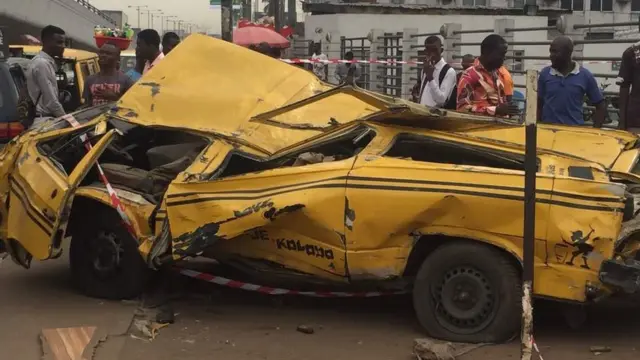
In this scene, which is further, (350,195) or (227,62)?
(227,62)

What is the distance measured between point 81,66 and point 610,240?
10367 mm

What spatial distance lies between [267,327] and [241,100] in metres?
1.73

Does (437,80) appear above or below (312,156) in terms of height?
above

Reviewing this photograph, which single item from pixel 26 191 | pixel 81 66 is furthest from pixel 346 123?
pixel 81 66

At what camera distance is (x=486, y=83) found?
23.4 ft

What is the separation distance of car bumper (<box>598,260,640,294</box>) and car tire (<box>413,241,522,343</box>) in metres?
0.51

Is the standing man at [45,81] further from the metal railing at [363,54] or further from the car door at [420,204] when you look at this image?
the metal railing at [363,54]

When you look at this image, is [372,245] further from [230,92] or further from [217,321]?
[230,92]

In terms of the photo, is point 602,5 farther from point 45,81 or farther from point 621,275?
point 621,275

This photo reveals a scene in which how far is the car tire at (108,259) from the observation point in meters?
6.46

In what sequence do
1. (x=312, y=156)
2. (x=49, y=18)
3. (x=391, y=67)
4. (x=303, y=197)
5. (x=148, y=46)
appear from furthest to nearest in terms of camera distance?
(x=49, y=18) < (x=391, y=67) < (x=148, y=46) < (x=312, y=156) < (x=303, y=197)

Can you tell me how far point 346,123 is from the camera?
235 inches

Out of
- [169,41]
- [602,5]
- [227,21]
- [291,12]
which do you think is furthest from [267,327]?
[602,5]

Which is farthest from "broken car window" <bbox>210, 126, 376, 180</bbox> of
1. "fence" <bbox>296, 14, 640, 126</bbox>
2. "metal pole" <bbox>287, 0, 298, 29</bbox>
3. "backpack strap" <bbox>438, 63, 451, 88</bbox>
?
"metal pole" <bbox>287, 0, 298, 29</bbox>
